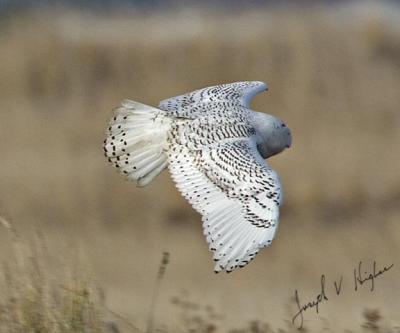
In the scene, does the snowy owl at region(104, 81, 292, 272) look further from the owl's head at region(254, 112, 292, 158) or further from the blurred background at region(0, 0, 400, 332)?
the blurred background at region(0, 0, 400, 332)

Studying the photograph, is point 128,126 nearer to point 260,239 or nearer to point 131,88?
point 260,239

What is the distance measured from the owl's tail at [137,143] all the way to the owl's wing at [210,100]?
12 cm

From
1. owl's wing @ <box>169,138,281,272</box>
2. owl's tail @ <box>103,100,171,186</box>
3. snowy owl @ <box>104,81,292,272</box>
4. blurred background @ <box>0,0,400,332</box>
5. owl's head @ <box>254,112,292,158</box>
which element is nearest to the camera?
owl's wing @ <box>169,138,281,272</box>

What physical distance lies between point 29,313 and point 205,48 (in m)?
8.00

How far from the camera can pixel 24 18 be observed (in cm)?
1461

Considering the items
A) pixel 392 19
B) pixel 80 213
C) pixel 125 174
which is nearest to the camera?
pixel 125 174

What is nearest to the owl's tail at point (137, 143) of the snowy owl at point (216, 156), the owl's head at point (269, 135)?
the snowy owl at point (216, 156)

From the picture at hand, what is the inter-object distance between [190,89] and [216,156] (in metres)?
6.17

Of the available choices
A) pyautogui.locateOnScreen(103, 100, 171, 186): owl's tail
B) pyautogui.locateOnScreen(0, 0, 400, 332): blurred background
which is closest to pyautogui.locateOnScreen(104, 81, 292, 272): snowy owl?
pyautogui.locateOnScreen(103, 100, 171, 186): owl's tail

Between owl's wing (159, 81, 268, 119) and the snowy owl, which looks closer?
the snowy owl

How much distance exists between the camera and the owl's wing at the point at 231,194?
715 centimetres

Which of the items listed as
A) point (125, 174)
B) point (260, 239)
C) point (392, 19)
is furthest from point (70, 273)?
point (392, 19)

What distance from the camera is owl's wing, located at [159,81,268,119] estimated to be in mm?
8508

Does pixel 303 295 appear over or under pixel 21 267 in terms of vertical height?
under
